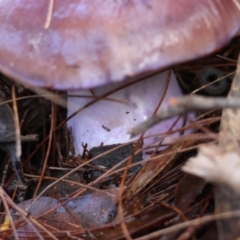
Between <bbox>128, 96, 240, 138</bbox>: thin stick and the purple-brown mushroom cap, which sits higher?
the purple-brown mushroom cap

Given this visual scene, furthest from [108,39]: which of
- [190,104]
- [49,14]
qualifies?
[190,104]

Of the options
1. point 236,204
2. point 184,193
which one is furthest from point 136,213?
point 236,204

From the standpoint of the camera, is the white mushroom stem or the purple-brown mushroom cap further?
the white mushroom stem

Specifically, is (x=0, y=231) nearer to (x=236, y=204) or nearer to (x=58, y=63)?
(x=58, y=63)

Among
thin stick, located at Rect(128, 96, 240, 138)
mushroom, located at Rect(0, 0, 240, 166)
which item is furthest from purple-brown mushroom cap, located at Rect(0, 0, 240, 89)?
thin stick, located at Rect(128, 96, 240, 138)

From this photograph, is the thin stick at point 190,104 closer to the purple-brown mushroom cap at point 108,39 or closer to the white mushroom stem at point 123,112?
the purple-brown mushroom cap at point 108,39

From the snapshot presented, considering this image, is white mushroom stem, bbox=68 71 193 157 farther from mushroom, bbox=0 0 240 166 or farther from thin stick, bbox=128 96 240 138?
thin stick, bbox=128 96 240 138

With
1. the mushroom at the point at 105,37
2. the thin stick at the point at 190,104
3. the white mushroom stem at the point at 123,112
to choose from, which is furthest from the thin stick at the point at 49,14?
the thin stick at the point at 190,104

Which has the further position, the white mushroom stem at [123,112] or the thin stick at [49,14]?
the white mushroom stem at [123,112]
